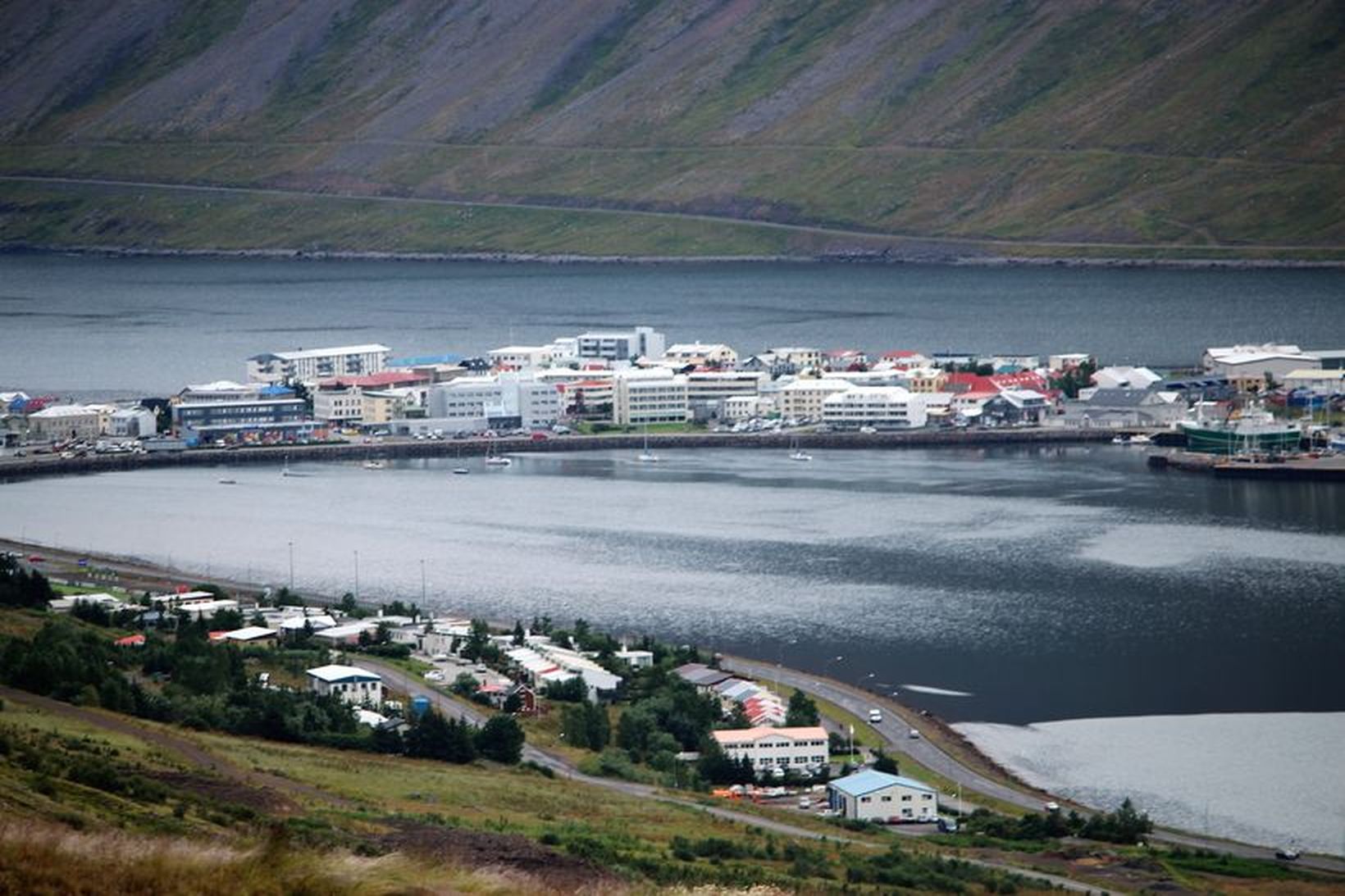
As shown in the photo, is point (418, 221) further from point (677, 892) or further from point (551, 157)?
point (677, 892)

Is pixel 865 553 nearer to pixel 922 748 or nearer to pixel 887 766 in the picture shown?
pixel 922 748

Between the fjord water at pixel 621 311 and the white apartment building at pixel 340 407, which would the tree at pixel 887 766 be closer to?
the white apartment building at pixel 340 407

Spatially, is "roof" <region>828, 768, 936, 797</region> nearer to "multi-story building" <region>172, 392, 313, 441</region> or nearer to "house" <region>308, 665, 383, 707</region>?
"house" <region>308, 665, 383, 707</region>

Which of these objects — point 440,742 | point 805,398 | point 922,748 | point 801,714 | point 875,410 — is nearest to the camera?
point 440,742

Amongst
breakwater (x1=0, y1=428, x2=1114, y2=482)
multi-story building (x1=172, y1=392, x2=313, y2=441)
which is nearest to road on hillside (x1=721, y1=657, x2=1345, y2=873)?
breakwater (x1=0, y1=428, x2=1114, y2=482)

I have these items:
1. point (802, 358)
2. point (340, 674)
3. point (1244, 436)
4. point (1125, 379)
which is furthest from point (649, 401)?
point (340, 674)

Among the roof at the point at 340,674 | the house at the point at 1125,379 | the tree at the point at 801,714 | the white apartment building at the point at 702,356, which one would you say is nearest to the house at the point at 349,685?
the roof at the point at 340,674

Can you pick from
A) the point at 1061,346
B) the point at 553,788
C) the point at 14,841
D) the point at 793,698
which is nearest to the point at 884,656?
the point at 793,698
